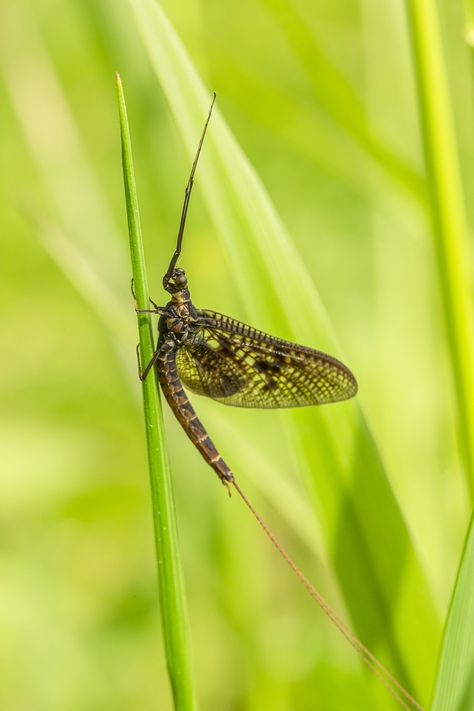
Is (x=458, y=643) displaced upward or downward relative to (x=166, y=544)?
downward

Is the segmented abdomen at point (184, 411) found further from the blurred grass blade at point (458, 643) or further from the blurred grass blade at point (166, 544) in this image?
the blurred grass blade at point (458, 643)

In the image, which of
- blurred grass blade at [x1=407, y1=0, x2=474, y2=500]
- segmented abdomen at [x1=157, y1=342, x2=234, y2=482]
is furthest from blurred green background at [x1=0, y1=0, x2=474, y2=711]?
blurred grass blade at [x1=407, y1=0, x2=474, y2=500]

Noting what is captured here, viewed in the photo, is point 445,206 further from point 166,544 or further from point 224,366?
point 166,544

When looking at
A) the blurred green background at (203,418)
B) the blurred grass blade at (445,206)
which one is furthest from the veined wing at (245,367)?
the blurred grass blade at (445,206)

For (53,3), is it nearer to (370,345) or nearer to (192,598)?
(370,345)

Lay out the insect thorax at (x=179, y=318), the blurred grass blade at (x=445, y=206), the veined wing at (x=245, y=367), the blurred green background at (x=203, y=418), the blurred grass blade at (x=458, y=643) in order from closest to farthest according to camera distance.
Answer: the blurred grass blade at (x=458, y=643) → the blurred grass blade at (x=445, y=206) → the veined wing at (x=245, y=367) → the insect thorax at (x=179, y=318) → the blurred green background at (x=203, y=418)

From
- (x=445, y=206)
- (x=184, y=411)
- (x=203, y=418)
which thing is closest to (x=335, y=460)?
(x=184, y=411)

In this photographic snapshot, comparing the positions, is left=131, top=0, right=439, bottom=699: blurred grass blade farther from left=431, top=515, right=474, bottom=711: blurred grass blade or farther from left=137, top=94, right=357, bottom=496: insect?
left=431, top=515, right=474, bottom=711: blurred grass blade
